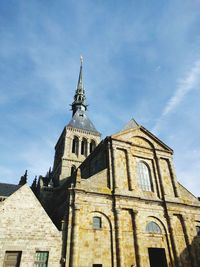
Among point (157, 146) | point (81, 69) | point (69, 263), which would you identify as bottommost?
point (69, 263)

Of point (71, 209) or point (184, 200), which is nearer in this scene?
point (71, 209)

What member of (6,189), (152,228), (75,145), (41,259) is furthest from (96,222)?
(75,145)

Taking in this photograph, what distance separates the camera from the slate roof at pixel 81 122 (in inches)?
1730

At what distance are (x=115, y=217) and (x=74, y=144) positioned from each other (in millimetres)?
25523

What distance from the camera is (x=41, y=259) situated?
14172 millimetres

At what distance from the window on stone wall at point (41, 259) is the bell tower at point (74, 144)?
64.6ft

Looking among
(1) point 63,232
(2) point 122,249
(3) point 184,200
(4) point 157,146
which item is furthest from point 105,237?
(4) point 157,146

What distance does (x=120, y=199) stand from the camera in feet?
60.4

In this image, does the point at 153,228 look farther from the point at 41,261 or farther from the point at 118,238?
the point at 41,261

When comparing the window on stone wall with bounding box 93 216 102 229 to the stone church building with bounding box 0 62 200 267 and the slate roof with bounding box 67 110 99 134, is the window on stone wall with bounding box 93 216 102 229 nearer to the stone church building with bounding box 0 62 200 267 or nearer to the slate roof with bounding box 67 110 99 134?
the stone church building with bounding box 0 62 200 267

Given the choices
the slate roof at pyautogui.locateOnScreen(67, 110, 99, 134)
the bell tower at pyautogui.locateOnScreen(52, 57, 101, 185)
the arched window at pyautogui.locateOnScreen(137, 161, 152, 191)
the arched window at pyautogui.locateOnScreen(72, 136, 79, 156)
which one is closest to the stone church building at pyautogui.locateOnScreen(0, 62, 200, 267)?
the arched window at pyautogui.locateOnScreen(137, 161, 152, 191)

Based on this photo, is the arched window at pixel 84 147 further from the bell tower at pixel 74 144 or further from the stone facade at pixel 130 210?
the stone facade at pixel 130 210

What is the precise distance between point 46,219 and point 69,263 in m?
3.10

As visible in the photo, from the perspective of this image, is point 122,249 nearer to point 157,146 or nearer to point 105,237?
point 105,237
